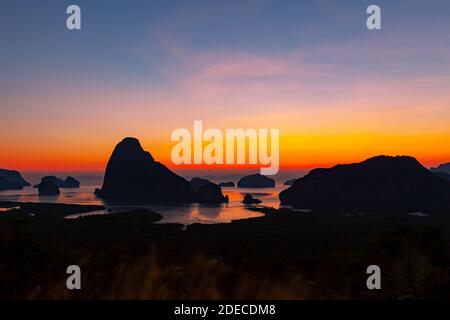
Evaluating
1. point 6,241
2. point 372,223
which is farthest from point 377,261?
point 372,223

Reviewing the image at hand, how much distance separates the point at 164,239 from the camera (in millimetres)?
93688

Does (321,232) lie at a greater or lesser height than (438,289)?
lesser

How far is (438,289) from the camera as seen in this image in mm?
10359

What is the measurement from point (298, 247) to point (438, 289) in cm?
7491

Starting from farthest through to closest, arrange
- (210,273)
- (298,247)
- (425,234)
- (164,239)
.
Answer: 1. (164,239)
2. (298,247)
3. (425,234)
4. (210,273)
